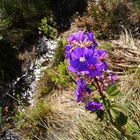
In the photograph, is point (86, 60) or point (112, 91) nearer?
point (86, 60)

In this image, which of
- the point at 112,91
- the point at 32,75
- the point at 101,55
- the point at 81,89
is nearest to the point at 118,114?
the point at 112,91

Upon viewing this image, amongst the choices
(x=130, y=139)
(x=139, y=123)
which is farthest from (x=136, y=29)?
(x=130, y=139)

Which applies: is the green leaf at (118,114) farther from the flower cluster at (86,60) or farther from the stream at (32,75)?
the stream at (32,75)

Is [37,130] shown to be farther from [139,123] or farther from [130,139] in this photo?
[130,139]

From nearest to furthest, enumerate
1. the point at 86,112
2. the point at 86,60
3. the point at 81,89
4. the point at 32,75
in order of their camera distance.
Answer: the point at 86,60, the point at 81,89, the point at 86,112, the point at 32,75

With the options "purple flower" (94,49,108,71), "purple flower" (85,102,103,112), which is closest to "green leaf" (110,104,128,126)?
"purple flower" (85,102,103,112)

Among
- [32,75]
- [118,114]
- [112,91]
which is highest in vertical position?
[32,75]

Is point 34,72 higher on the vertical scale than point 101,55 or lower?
higher

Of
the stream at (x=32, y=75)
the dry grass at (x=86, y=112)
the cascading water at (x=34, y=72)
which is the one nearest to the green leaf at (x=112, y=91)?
the dry grass at (x=86, y=112)

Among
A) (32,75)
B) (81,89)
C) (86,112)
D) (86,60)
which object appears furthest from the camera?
(32,75)

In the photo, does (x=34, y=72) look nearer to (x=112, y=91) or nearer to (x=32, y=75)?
(x=32, y=75)

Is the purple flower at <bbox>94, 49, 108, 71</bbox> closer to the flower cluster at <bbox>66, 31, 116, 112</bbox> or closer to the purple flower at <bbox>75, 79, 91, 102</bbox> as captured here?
the flower cluster at <bbox>66, 31, 116, 112</bbox>
